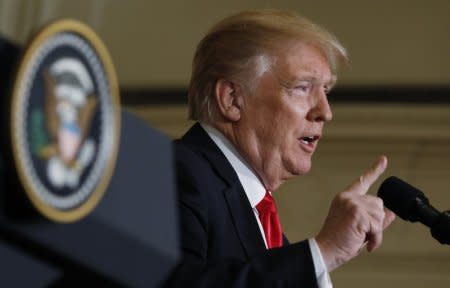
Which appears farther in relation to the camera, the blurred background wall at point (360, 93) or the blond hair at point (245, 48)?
the blurred background wall at point (360, 93)

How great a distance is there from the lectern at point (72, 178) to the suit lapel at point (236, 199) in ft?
3.34

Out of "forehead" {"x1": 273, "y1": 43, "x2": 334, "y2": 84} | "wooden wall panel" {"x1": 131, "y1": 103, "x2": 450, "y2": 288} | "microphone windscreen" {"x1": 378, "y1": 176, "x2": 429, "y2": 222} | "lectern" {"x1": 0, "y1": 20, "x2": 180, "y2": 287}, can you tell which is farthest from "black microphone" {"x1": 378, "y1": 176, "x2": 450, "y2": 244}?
"wooden wall panel" {"x1": 131, "y1": 103, "x2": 450, "y2": 288}

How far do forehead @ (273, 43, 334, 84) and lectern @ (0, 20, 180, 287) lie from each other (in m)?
1.28

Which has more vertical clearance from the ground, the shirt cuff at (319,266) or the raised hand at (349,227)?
the raised hand at (349,227)

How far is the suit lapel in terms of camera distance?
1718 millimetres

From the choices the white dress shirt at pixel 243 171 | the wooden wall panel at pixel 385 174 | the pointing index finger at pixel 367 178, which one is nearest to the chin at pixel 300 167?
the white dress shirt at pixel 243 171

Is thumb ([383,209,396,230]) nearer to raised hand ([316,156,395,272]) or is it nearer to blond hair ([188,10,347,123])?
raised hand ([316,156,395,272])

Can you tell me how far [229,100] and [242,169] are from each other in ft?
0.54

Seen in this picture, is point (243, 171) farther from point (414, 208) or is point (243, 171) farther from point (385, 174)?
point (385, 174)

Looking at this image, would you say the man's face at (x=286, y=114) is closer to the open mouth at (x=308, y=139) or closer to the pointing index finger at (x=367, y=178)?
the open mouth at (x=308, y=139)

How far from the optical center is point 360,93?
385 cm

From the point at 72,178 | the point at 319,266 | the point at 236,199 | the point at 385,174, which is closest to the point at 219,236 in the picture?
the point at 236,199

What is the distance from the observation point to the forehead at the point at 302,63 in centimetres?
197

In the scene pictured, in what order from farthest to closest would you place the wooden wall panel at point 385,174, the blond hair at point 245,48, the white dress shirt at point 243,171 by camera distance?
the wooden wall panel at point 385,174 < the blond hair at point 245,48 < the white dress shirt at point 243,171
